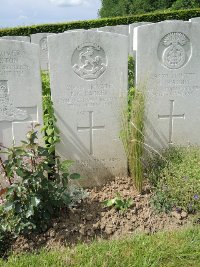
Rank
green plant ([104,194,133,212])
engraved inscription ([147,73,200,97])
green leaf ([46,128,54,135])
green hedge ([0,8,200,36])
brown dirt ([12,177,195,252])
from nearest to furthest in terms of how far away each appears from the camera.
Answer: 1. brown dirt ([12,177,195,252])
2. green plant ([104,194,133,212])
3. green leaf ([46,128,54,135])
4. engraved inscription ([147,73,200,97])
5. green hedge ([0,8,200,36])

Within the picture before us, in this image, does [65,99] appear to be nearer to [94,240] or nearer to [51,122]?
[51,122]

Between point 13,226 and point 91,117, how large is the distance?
1383 millimetres

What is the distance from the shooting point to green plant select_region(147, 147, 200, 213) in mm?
3148

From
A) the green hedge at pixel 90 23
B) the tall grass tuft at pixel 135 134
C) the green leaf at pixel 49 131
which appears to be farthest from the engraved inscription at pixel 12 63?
the green hedge at pixel 90 23

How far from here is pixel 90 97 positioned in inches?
141

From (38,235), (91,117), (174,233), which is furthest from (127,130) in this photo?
(38,235)

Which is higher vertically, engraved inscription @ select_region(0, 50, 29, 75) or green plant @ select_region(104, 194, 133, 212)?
engraved inscription @ select_region(0, 50, 29, 75)

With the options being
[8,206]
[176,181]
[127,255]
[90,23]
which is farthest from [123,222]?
[90,23]

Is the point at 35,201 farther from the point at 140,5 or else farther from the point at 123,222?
the point at 140,5

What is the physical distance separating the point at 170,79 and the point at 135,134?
0.78 meters

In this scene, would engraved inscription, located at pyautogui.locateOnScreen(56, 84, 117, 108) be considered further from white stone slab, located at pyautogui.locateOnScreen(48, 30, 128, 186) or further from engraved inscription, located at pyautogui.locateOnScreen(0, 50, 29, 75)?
engraved inscription, located at pyautogui.locateOnScreen(0, 50, 29, 75)

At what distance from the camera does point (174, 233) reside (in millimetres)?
2973

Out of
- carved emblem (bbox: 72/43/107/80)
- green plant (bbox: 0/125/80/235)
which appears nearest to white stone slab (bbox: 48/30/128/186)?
carved emblem (bbox: 72/43/107/80)

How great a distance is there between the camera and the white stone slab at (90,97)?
3396mm
